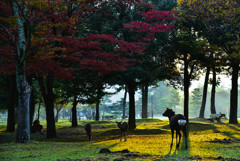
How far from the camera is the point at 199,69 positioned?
95.7ft

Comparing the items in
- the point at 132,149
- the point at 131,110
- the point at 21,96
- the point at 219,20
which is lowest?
the point at 132,149

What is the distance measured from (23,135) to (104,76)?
9212 mm

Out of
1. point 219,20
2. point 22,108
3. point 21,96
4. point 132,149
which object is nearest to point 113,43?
point 219,20

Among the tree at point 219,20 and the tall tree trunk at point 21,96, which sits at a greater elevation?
the tree at point 219,20

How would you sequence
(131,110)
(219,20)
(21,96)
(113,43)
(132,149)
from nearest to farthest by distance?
(132,149) < (21,96) < (219,20) < (113,43) < (131,110)

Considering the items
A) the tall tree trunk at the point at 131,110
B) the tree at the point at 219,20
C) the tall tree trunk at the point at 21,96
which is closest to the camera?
the tall tree trunk at the point at 21,96

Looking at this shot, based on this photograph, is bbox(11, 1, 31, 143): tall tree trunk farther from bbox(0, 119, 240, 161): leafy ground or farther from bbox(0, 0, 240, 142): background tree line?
bbox(0, 119, 240, 161): leafy ground

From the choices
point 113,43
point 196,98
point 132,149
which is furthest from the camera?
point 196,98

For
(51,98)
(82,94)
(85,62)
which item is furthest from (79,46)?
(82,94)

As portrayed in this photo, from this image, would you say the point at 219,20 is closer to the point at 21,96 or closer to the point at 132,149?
the point at 132,149

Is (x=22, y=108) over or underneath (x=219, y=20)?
underneath

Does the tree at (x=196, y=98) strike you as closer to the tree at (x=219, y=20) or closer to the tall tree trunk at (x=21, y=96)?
the tree at (x=219, y=20)

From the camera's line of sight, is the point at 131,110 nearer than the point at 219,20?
No

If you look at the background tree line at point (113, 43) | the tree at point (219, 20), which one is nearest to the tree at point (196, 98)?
the background tree line at point (113, 43)
